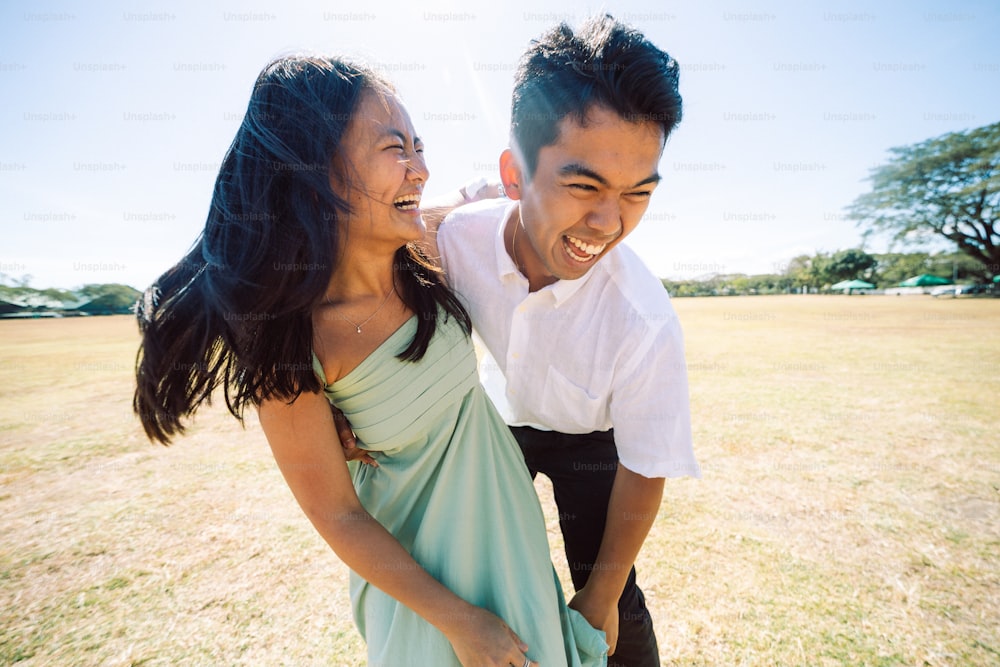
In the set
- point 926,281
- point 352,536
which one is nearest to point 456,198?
point 352,536

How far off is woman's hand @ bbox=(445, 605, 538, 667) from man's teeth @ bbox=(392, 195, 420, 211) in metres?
1.45

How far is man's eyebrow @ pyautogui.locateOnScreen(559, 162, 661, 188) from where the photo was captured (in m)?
1.66

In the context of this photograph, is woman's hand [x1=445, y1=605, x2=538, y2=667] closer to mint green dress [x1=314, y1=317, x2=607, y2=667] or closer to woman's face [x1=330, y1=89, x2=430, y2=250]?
mint green dress [x1=314, y1=317, x2=607, y2=667]

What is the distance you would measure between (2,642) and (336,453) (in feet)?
9.81

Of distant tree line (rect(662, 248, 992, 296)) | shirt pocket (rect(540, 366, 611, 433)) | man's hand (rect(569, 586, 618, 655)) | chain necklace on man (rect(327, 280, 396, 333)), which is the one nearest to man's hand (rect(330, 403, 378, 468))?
chain necklace on man (rect(327, 280, 396, 333))

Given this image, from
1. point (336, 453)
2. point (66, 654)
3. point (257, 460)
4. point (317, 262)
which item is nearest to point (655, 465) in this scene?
point (336, 453)

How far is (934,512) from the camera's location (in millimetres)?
3752

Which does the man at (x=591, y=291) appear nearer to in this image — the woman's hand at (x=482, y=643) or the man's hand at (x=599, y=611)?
the man's hand at (x=599, y=611)

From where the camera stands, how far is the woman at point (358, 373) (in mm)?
1482

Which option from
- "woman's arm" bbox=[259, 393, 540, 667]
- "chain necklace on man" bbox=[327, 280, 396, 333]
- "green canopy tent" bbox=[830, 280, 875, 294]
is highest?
"chain necklace on man" bbox=[327, 280, 396, 333]

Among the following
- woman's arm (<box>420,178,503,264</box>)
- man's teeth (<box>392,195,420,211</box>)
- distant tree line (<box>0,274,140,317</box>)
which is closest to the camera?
man's teeth (<box>392,195,420,211</box>)

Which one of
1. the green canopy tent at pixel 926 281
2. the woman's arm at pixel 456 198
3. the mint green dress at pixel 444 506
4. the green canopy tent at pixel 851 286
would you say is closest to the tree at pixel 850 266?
the green canopy tent at pixel 851 286

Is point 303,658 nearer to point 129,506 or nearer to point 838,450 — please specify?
point 129,506

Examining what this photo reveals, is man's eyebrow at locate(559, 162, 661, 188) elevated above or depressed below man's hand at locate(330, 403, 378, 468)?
above
